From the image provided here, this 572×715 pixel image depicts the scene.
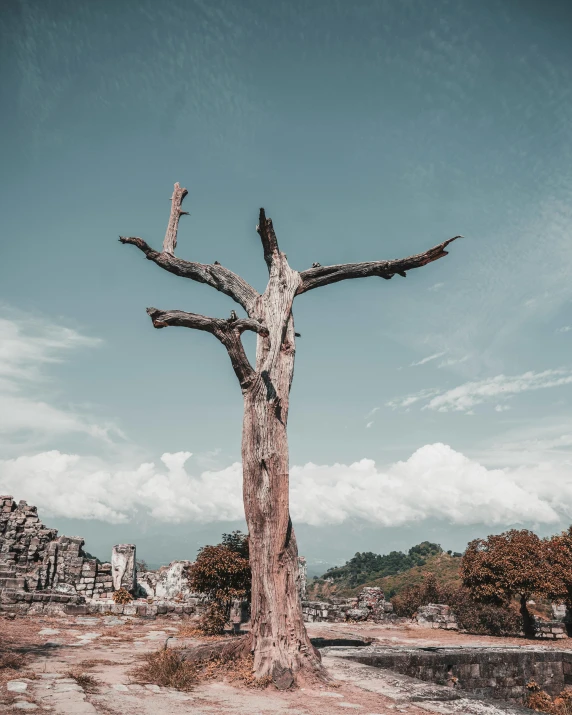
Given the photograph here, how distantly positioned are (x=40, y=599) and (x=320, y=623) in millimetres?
8871

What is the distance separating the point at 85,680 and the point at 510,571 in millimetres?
14228

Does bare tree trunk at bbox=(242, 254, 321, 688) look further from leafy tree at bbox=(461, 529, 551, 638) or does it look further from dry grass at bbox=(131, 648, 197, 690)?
leafy tree at bbox=(461, 529, 551, 638)

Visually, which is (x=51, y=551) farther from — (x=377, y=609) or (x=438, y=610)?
(x=438, y=610)

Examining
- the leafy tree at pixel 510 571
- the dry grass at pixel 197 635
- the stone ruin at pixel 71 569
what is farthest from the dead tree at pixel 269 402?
the leafy tree at pixel 510 571

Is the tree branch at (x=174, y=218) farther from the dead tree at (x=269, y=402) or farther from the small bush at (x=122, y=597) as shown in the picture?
the small bush at (x=122, y=597)

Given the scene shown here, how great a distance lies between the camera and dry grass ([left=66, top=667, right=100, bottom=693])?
562cm

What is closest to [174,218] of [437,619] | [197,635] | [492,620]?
[197,635]

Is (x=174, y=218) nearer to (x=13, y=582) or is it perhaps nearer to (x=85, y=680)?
(x=85, y=680)

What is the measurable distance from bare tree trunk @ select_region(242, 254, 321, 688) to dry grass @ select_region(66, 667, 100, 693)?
1934 millimetres

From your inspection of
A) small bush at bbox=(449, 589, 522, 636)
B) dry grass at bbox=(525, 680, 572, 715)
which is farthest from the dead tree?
small bush at bbox=(449, 589, 522, 636)

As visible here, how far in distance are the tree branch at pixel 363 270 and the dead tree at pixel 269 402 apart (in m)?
0.02

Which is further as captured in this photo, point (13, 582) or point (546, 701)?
point (13, 582)

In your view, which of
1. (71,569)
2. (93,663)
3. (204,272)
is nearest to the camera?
(93,663)

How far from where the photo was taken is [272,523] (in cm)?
714
